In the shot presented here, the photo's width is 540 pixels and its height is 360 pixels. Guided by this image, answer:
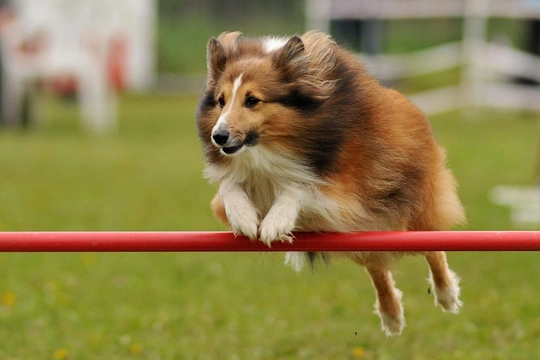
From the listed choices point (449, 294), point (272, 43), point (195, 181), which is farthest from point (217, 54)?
point (195, 181)

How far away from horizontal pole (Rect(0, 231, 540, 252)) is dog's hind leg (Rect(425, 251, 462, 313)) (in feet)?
4.51

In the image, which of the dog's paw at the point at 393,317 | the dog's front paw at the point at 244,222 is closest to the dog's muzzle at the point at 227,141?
the dog's front paw at the point at 244,222

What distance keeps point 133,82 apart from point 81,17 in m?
8.63

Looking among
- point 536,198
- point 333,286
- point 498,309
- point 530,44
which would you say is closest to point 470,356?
point 498,309

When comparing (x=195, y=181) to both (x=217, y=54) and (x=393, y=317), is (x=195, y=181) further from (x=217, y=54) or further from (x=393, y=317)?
(x=217, y=54)

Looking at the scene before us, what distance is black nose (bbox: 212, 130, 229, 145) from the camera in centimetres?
420

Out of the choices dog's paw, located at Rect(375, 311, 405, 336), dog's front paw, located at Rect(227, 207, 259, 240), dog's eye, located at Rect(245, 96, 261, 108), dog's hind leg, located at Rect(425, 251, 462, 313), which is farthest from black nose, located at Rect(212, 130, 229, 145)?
dog's paw, located at Rect(375, 311, 405, 336)

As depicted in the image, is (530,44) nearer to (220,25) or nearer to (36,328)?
(220,25)

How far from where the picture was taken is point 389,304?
5547mm

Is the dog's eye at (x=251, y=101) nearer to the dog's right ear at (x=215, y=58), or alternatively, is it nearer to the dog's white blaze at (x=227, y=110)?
the dog's white blaze at (x=227, y=110)

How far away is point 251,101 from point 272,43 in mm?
Result: 441

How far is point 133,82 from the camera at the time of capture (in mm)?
29156

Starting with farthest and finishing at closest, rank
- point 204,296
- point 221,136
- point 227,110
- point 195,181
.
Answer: point 195,181 < point 204,296 < point 227,110 < point 221,136

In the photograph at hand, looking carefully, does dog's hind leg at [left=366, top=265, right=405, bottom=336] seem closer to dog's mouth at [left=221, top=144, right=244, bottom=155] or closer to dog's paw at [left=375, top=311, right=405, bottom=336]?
dog's paw at [left=375, top=311, right=405, bottom=336]
